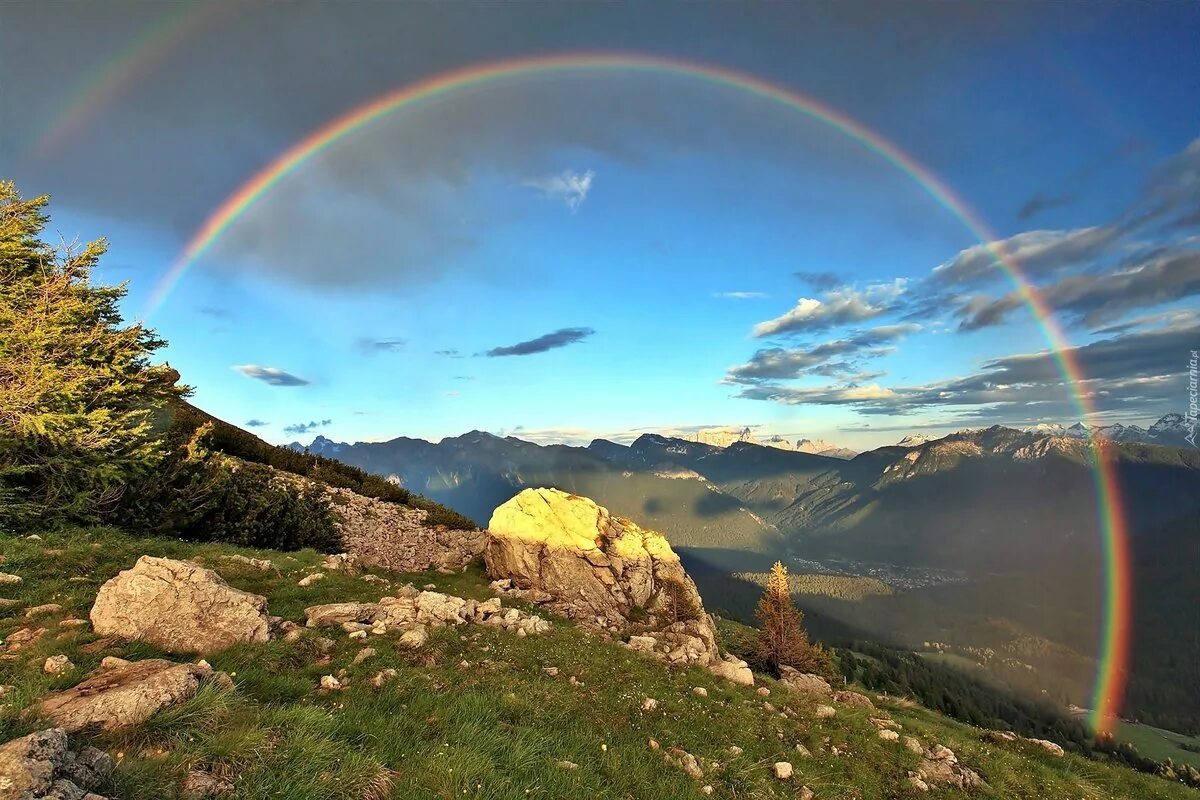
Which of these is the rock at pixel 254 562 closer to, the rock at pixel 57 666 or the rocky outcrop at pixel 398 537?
the rocky outcrop at pixel 398 537

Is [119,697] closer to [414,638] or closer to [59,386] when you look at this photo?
[414,638]

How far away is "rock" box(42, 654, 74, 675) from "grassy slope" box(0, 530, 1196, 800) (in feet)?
0.55

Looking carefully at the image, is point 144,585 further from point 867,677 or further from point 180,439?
point 867,677

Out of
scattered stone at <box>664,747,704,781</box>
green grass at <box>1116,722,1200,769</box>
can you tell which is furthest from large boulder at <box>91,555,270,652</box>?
green grass at <box>1116,722,1200,769</box>

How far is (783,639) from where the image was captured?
5569cm

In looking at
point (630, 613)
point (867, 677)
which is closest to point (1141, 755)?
point (867, 677)

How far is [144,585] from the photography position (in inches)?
490

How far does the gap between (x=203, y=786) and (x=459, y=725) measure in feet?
15.5

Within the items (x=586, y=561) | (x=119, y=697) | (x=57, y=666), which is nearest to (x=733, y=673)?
(x=586, y=561)

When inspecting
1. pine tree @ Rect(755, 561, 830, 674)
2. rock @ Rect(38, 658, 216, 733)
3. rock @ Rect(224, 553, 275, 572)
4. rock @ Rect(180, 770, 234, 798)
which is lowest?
pine tree @ Rect(755, 561, 830, 674)

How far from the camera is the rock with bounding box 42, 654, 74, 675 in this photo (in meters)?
9.44

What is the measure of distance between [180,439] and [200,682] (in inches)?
1245

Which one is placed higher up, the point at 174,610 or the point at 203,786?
the point at 174,610

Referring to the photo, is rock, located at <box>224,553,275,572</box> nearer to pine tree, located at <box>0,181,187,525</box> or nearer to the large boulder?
pine tree, located at <box>0,181,187,525</box>
